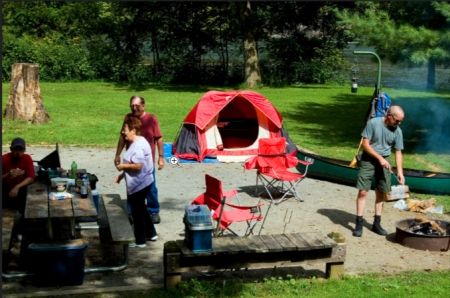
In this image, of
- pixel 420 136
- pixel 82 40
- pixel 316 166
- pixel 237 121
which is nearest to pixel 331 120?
pixel 420 136

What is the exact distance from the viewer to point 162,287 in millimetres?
6422

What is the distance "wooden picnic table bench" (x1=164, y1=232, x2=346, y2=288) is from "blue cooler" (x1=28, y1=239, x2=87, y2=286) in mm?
841

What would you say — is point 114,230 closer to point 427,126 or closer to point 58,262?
point 58,262

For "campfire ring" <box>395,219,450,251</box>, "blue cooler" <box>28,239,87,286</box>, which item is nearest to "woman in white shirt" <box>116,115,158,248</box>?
"blue cooler" <box>28,239,87,286</box>

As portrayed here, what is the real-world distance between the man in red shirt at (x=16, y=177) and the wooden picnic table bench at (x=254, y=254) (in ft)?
7.83

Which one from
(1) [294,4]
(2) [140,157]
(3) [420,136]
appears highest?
(1) [294,4]

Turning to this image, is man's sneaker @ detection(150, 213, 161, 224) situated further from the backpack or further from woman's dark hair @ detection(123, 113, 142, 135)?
the backpack

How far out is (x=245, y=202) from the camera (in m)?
10.2

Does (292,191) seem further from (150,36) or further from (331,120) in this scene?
(150,36)

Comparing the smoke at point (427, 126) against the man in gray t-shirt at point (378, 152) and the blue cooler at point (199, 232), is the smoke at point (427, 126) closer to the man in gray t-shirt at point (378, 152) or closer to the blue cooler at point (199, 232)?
the man in gray t-shirt at point (378, 152)

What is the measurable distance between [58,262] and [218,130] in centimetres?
787

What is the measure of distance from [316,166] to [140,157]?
197 inches

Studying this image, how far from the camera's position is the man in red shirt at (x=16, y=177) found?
7898mm

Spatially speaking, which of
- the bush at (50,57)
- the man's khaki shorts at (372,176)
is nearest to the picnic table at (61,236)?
the man's khaki shorts at (372,176)
